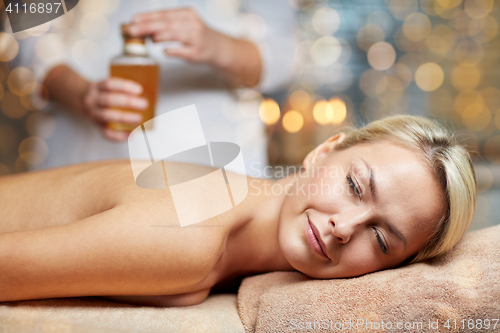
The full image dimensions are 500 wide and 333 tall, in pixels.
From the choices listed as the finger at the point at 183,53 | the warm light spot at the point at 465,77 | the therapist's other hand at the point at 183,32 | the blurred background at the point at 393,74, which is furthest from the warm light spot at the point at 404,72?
the finger at the point at 183,53

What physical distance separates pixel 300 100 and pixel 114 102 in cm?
109

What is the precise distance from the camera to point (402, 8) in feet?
6.16

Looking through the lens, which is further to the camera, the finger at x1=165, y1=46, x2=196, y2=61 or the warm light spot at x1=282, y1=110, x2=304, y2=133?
the warm light spot at x1=282, y1=110, x2=304, y2=133

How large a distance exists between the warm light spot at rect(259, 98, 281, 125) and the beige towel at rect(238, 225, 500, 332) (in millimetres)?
1177

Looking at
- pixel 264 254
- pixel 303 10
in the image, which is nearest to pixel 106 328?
pixel 264 254

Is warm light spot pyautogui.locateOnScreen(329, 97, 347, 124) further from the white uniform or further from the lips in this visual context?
the lips

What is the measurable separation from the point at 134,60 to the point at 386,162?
0.66 meters

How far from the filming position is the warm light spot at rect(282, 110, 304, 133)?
185 centimetres

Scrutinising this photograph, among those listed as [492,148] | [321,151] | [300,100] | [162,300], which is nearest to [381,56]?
[300,100]

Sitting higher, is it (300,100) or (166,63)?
(166,63)

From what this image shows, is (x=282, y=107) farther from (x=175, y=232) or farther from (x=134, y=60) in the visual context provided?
(x=175, y=232)

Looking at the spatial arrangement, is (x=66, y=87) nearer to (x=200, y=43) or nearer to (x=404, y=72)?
(x=200, y=43)

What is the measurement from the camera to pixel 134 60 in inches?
36.6

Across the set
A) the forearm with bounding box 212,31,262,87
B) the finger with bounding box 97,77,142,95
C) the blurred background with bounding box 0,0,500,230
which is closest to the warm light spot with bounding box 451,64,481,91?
the blurred background with bounding box 0,0,500,230
